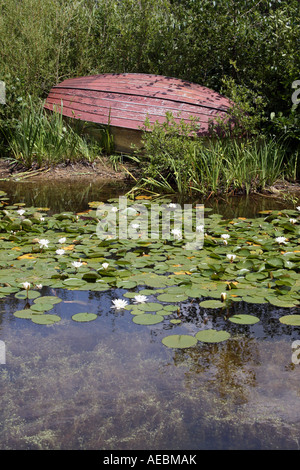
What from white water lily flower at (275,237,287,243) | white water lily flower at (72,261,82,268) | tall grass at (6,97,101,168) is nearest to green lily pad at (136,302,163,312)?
white water lily flower at (72,261,82,268)

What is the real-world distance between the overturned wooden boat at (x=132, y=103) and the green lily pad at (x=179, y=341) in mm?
3645

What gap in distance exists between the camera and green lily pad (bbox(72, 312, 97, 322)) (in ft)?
7.69

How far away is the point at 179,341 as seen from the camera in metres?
2.13

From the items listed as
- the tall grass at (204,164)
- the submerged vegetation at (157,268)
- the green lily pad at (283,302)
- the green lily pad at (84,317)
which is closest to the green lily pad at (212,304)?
the submerged vegetation at (157,268)

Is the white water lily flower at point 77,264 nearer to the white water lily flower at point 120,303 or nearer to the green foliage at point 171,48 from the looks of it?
the white water lily flower at point 120,303

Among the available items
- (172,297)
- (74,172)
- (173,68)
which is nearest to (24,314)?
(172,297)

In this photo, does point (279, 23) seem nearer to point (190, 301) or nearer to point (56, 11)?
point (56, 11)

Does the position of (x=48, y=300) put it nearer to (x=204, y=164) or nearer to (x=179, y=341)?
(x=179, y=341)

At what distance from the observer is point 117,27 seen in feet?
22.3

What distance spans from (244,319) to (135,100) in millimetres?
4165

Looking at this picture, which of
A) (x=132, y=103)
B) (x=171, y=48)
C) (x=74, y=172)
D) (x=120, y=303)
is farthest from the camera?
(x=171, y=48)

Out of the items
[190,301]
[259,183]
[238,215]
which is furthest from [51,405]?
[259,183]

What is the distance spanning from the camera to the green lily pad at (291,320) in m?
2.29
